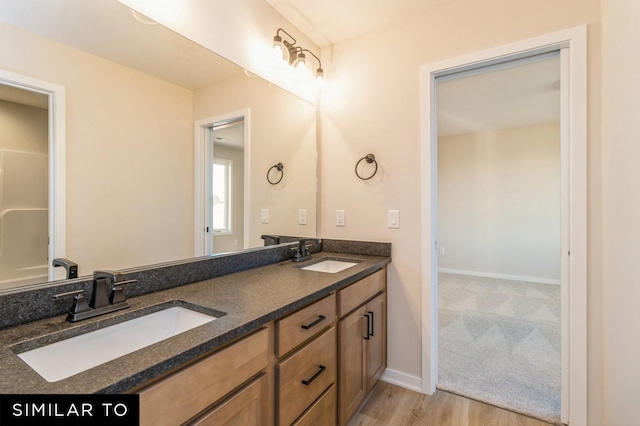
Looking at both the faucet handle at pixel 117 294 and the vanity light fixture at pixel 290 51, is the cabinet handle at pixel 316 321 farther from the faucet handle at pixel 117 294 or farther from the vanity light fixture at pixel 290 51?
the vanity light fixture at pixel 290 51

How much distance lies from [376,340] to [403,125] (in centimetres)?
141

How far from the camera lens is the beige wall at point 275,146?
1.67 meters

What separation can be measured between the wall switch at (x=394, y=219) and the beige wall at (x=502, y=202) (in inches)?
137

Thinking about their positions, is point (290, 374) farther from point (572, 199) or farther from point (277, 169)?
point (572, 199)

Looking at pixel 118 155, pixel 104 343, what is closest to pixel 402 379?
pixel 104 343

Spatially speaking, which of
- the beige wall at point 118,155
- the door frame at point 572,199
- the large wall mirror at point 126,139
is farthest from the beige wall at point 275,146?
the door frame at point 572,199

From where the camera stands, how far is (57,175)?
1010 millimetres

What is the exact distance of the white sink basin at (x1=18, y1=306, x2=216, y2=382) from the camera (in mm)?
793

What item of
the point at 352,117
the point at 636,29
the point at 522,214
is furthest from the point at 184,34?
the point at 522,214

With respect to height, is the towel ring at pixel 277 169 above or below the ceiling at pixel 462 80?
below

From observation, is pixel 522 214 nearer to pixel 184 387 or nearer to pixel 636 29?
pixel 636 29

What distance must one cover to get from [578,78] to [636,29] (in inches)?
16.7

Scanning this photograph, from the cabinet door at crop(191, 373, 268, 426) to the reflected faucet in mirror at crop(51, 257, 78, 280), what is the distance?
699 mm

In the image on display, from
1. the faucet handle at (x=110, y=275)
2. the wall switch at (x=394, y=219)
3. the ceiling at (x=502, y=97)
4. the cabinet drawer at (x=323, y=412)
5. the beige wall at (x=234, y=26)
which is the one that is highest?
the ceiling at (x=502, y=97)
